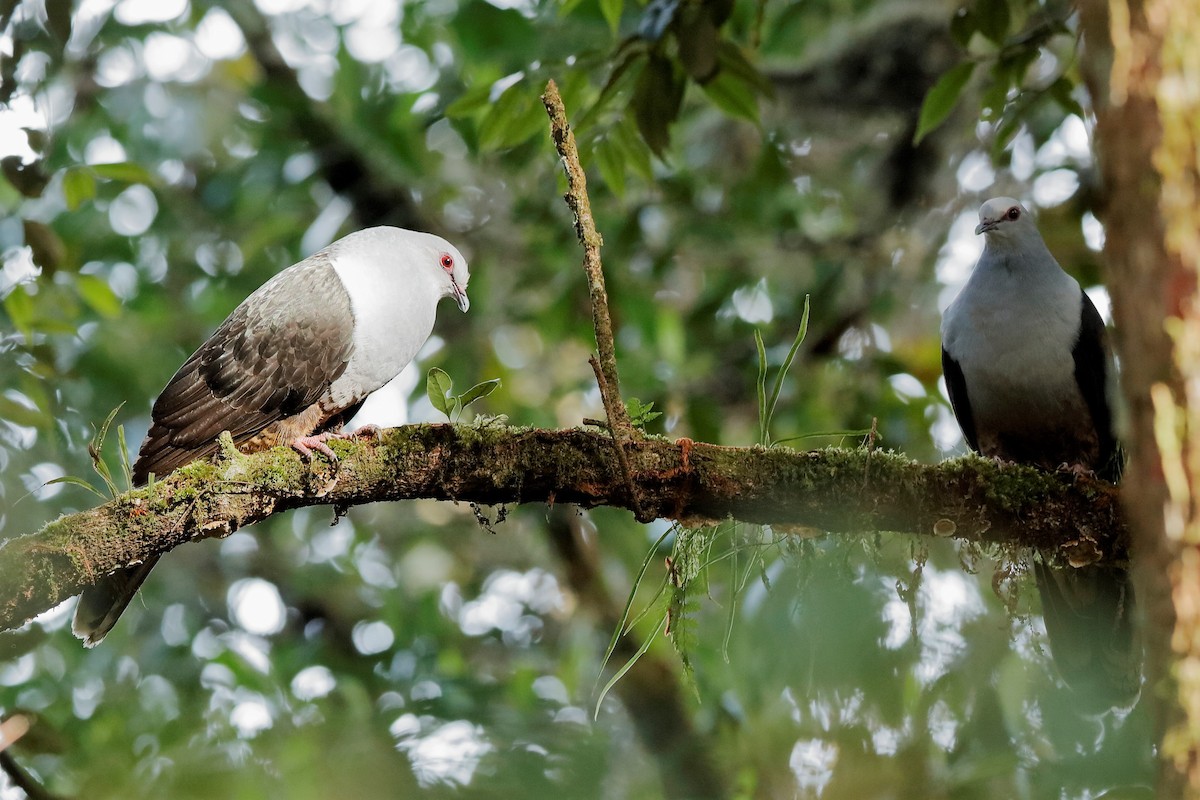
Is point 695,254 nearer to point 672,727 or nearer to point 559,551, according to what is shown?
point 559,551

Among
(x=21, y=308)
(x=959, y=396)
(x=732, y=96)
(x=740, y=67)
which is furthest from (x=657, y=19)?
(x=21, y=308)

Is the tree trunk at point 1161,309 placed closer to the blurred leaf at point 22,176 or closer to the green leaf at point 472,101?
the green leaf at point 472,101

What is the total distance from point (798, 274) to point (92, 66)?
15.5 feet

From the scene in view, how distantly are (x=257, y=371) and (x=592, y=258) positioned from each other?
1392 mm

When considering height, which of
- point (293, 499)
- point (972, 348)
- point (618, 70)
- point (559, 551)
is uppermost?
point (618, 70)

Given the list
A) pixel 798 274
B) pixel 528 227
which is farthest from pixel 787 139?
pixel 528 227

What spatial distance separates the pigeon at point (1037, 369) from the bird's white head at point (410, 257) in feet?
6.24

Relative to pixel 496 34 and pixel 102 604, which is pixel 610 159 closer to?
pixel 496 34

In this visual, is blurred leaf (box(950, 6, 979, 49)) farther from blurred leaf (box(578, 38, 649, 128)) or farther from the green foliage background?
blurred leaf (box(578, 38, 649, 128))

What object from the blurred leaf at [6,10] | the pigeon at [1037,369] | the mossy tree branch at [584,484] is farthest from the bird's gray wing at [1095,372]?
the blurred leaf at [6,10]

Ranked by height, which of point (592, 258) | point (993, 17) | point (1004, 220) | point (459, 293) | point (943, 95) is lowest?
point (1004, 220)

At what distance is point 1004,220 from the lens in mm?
4086

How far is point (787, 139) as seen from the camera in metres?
6.62

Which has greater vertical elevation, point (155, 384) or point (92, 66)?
point (92, 66)
